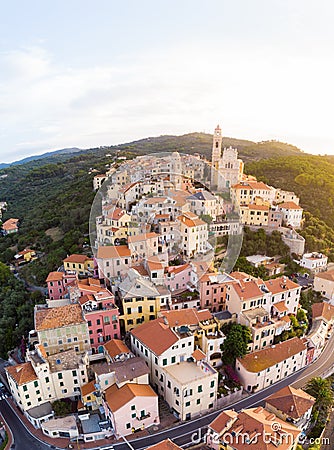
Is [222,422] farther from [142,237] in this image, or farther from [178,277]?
[142,237]

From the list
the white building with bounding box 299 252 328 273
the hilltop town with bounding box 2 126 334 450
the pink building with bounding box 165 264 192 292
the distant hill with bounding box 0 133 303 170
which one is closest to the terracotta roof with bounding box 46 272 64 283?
the hilltop town with bounding box 2 126 334 450

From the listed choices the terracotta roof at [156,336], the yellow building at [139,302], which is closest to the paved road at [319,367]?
the terracotta roof at [156,336]

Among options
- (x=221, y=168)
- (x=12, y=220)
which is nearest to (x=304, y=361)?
(x=221, y=168)

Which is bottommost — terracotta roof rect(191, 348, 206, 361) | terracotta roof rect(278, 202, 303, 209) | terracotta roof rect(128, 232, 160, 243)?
terracotta roof rect(191, 348, 206, 361)

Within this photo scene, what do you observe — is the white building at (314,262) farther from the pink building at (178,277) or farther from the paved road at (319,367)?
the pink building at (178,277)

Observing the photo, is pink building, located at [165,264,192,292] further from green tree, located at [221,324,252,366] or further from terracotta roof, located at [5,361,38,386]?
terracotta roof, located at [5,361,38,386]

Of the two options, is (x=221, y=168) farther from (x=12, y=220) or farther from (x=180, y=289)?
(x=12, y=220)
